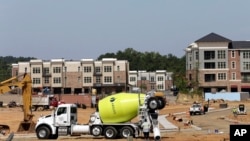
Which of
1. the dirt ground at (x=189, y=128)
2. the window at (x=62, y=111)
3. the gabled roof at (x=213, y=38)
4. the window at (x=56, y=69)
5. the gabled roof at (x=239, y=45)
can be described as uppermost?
the gabled roof at (x=213, y=38)

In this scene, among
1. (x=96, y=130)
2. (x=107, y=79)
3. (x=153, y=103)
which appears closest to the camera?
(x=153, y=103)

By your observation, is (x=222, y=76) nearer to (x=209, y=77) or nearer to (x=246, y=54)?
(x=209, y=77)

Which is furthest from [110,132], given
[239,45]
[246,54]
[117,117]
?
[239,45]

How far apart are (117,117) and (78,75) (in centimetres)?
11578

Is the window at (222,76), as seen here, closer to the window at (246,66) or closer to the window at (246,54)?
the window at (246,66)

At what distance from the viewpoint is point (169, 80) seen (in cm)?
19612

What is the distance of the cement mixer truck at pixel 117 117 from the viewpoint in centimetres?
3224

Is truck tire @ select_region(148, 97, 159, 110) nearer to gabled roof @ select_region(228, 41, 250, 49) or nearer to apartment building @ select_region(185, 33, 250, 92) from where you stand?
apartment building @ select_region(185, 33, 250, 92)

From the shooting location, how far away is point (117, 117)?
3300 centimetres

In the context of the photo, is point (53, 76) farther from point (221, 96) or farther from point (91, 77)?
point (221, 96)

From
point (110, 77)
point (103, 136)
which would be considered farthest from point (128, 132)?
point (110, 77)

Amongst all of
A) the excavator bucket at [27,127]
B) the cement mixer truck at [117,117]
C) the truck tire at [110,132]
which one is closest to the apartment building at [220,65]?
the excavator bucket at [27,127]

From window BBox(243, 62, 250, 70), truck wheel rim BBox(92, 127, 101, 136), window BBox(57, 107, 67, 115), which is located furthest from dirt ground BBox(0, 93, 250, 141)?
window BBox(243, 62, 250, 70)

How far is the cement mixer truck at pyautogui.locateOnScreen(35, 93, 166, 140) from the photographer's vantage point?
32241mm
